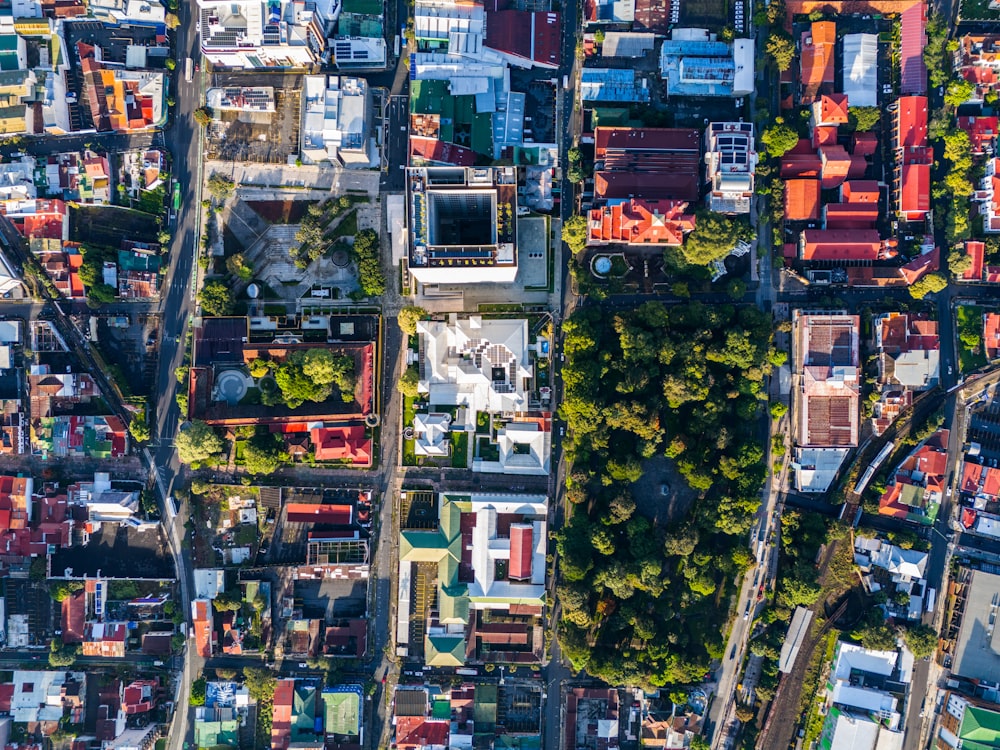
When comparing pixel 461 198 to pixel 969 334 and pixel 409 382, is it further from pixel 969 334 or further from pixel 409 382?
pixel 969 334

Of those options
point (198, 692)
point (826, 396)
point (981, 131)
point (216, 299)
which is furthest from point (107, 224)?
point (981, 131)

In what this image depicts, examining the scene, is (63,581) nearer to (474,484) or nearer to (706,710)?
(474,484)

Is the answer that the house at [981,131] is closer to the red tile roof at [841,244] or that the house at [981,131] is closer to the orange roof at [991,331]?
the red tile roof at [841,244]

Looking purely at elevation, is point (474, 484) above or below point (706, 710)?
above

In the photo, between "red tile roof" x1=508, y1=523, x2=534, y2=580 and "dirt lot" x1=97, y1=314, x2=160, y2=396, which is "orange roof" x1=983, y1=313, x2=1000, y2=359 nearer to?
"red tile roof" x1=508, y1=523, x2=534, y2=580

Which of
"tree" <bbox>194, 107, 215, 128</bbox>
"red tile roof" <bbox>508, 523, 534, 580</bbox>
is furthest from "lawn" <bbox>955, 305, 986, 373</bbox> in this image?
"tree" <bbox>194, 107, 215, 128</bbox>

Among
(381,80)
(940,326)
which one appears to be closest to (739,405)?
(940,326)

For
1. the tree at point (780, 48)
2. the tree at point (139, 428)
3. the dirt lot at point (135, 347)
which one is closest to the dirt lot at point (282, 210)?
the dirt lot at point (135, 347)
